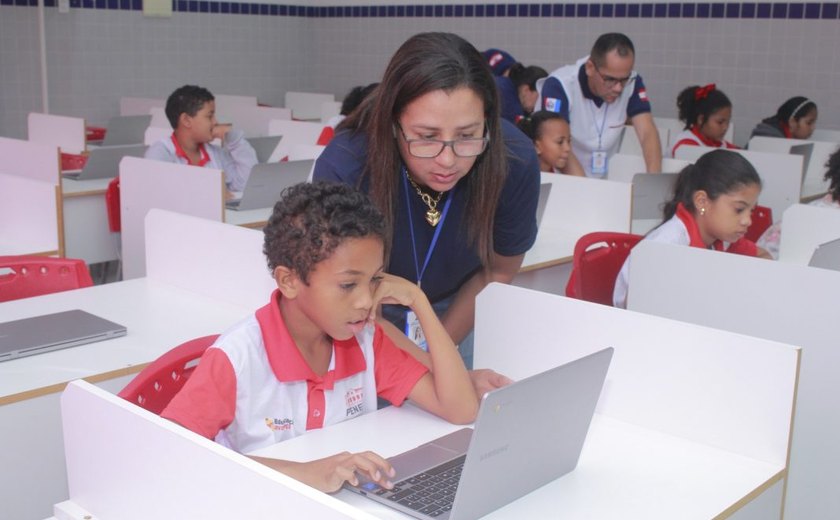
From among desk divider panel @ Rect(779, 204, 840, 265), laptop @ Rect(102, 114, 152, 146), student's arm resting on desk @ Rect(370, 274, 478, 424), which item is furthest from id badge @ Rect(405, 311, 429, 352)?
laptop @ Rect(102, 114, 152, 146)

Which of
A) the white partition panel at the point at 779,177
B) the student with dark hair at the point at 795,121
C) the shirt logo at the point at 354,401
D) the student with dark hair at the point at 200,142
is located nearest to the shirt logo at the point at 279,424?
the shirt logo at the point at 354,401

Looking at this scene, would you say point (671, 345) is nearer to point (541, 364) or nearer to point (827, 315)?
point (541, 364)

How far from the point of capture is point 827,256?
8.56 feet

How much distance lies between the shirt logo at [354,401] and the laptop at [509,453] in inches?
9.7

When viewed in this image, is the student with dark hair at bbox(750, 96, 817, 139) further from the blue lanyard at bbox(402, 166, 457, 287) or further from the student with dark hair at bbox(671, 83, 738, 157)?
the blue lanyard at bbox(402, 166, 457, 287)

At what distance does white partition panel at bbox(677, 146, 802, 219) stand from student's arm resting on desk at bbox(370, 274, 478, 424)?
3.23 metres

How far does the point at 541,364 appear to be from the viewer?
197 cm

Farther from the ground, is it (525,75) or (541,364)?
(525,75)

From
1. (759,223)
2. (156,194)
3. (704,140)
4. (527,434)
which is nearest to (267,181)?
(156,194)

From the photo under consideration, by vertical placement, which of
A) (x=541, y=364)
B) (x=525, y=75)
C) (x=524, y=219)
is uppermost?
(x=525, y=75)

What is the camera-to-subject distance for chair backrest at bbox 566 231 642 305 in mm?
2980

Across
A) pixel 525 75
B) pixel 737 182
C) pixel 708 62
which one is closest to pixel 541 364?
pixel 737 182

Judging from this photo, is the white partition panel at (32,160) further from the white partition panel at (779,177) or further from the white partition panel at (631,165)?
the white partition panel at (779,177)

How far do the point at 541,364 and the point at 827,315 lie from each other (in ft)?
2.21
